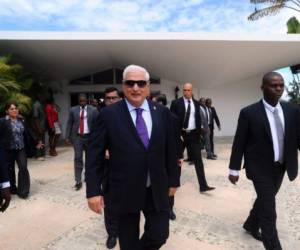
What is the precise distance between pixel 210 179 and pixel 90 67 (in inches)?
370

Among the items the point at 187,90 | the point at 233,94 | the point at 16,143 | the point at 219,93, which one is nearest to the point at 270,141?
the point at 187,90

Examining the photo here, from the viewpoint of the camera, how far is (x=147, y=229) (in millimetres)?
2793

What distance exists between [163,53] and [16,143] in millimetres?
7491

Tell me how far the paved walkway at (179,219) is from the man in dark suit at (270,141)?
29.4 inches

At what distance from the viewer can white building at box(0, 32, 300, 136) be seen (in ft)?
36.0

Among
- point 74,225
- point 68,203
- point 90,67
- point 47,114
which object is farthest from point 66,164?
point 90,67

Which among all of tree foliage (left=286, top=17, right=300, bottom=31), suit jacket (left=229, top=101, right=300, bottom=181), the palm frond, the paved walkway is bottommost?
the paved walkway

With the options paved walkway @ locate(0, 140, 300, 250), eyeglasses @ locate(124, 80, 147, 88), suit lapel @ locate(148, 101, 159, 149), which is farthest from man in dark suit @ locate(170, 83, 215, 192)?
eyeglasses @ locate(124, 80, 147, 88)

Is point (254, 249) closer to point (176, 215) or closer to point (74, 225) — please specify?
point (176, 215)

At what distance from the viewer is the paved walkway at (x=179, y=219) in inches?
161

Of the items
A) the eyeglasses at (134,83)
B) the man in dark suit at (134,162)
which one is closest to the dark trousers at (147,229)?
the man in dark suit at (134,162)

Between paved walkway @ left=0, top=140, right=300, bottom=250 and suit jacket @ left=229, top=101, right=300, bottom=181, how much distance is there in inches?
37.2

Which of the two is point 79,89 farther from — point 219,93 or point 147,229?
point 147,229

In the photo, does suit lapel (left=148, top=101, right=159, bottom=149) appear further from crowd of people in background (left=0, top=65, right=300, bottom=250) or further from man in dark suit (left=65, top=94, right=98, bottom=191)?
man in dark suit (left=65, top=94, right=98, bottom=191)
